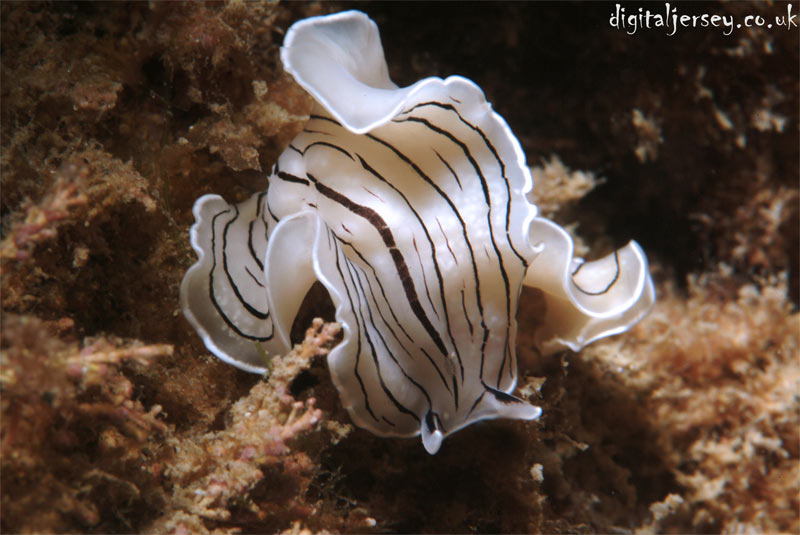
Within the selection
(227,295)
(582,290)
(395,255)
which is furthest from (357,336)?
(582,290)

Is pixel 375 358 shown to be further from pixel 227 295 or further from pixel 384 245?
pixel 227 295

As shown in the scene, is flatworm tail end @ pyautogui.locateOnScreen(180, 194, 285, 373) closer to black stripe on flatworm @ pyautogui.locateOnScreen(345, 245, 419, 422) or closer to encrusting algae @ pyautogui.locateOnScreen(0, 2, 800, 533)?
encrusting algae @ pyautogui.locateOnScreen(0, 2, 800, 533)

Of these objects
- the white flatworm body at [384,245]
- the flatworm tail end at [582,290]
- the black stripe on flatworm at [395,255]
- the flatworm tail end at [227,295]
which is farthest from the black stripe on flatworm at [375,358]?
the flatworm tail end at [582,290]

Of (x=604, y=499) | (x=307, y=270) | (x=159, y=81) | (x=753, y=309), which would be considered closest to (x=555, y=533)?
(x=604, y=499)

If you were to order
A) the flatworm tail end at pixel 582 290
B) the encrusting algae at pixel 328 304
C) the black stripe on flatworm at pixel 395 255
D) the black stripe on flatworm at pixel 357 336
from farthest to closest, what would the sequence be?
the flatworm tail end at pixel 582 290
the black stripe on flatworm at pixel 395 255
the black stripe on flatworm at pixel 357 336
the encrusting algae at pixel 328 304

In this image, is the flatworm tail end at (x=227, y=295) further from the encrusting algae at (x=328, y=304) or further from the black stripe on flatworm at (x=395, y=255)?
the black stripe on flatworm at (x=395, y=255)

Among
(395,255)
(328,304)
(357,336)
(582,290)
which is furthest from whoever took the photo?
(582,290)

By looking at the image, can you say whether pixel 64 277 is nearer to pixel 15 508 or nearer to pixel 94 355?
pixel 94 355
